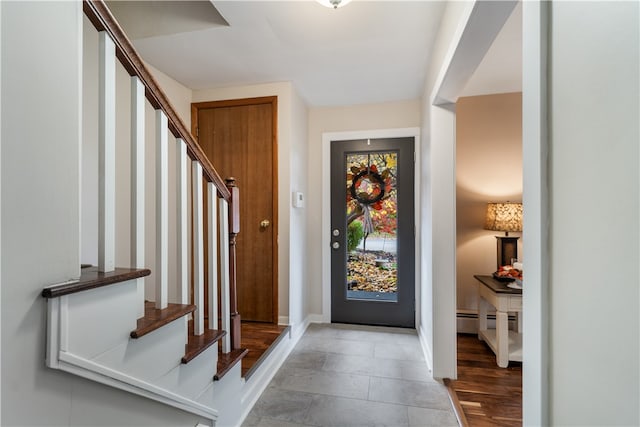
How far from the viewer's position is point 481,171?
2.95m

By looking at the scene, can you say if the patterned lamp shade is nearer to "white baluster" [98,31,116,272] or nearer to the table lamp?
the table lamp

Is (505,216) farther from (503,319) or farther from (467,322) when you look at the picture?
(467,322)

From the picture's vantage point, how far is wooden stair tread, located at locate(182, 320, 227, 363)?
1.27 metres

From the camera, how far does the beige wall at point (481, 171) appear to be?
9.53 ft

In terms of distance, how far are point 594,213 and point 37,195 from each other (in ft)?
3.97

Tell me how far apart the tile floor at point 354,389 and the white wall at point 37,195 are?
51.0 inches

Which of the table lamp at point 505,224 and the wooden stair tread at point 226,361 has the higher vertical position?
the table lamp at point 505,224

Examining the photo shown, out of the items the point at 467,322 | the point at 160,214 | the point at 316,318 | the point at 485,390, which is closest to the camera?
the point at 160,214

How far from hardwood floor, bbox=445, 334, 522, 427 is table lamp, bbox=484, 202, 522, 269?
2.89 feet

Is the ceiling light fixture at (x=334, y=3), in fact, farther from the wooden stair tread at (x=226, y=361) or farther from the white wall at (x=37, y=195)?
the wooden stair tread at (x=226, y=361)

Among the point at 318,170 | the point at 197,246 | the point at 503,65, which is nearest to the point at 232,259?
the point at 197,246

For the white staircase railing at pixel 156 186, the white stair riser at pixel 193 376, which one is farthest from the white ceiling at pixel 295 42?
the white stair riser at pixel 193 376

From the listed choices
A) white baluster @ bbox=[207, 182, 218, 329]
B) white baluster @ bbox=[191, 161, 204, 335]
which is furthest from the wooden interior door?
white baluster @ bbox=[191, 161, 204, 335]

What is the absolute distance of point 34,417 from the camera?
27.6 inches
